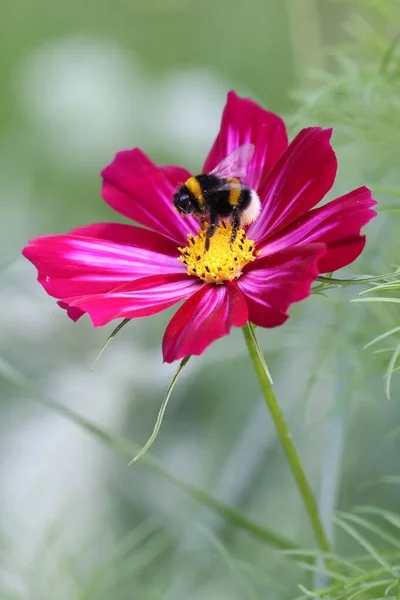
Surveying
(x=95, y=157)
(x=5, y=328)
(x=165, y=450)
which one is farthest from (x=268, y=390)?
(x=95, y=157)

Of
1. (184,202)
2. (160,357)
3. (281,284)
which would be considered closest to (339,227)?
(281,284)

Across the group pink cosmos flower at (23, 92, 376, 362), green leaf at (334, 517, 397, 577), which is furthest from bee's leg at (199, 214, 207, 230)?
green leaf at (334, 517, 397, 577)

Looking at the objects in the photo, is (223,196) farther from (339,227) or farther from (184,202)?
(339,227)

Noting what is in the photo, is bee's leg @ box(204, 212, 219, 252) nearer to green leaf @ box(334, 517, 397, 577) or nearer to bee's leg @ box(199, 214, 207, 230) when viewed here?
bee's leg @ box(199, 214, 207, 230)

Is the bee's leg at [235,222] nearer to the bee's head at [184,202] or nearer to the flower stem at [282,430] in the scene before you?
the bee's head at [184,202]

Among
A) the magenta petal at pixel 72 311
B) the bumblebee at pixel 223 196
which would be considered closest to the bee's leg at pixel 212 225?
the bumblebee at pixel 223 196

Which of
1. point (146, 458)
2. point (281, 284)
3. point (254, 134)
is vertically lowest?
point (146, 458)
